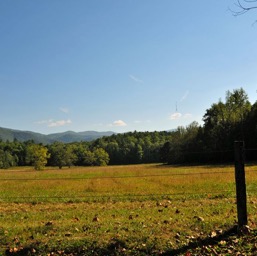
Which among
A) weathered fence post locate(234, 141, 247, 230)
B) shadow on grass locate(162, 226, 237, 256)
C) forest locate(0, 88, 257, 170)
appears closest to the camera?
shadow on grass locate(162, 226, 237, 256)

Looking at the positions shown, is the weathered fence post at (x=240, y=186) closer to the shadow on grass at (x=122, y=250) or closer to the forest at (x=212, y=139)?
the shadow on grass at (x=122, y=250)

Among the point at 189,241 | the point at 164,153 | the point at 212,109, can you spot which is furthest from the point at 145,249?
the point at 164,153

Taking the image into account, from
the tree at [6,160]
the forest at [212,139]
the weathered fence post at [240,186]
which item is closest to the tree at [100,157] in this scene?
the forest at [212,139]

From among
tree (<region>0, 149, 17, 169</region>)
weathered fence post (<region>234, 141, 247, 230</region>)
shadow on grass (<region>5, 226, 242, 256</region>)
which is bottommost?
tree (<region>0, 149, 17, 169</region>)

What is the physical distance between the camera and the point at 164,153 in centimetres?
12419

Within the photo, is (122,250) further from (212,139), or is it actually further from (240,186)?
(212,139)

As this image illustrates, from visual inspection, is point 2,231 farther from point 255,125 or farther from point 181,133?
point 181,133

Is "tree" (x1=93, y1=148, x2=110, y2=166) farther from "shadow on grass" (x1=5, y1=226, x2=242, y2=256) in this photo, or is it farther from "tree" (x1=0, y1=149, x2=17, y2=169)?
"shadow on grass" (x1=5, y1=226, x2=242, y2=256)

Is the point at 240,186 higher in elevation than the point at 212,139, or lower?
lower

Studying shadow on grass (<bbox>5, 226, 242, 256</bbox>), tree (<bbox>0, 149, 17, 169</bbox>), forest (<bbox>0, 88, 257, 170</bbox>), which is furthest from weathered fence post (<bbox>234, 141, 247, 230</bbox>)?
tree (<bbox>0, 149, 17, 169</bbox>)

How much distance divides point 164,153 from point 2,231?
117175 millimetres

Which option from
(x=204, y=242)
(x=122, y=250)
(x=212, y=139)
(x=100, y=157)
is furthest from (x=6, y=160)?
(x=204, y=242)

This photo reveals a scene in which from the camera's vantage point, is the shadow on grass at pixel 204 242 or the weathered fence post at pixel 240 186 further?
the weathered fence post at pixel 240 186

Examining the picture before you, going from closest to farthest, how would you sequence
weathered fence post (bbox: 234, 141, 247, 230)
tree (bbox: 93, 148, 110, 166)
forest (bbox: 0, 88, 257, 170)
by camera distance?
weathered fence post (bbox: 234, 141, 247, 230)
forest (bbox: 0, 88, 257, 170)
tree (bbox: 93, 148, 110, 166)
